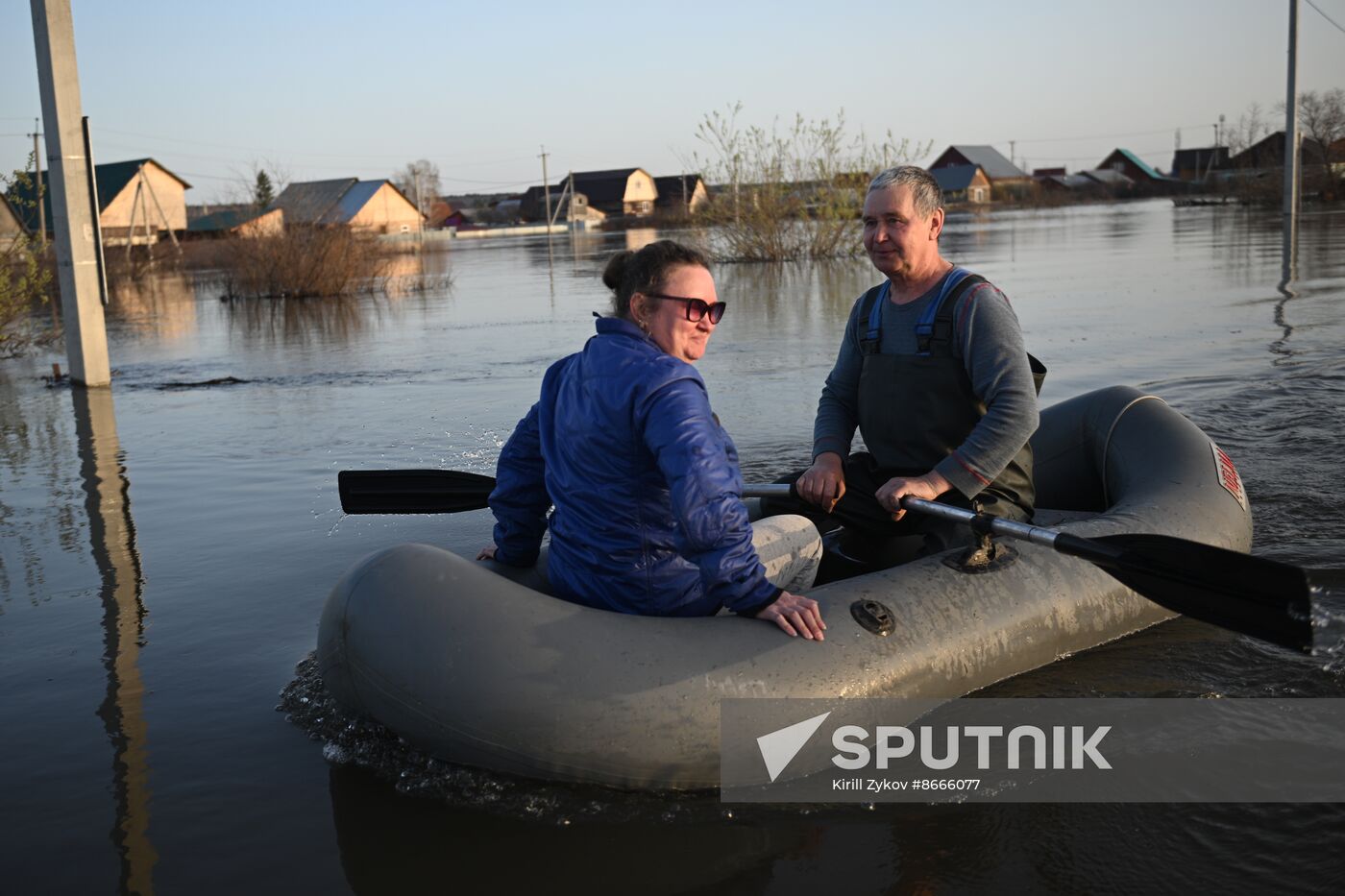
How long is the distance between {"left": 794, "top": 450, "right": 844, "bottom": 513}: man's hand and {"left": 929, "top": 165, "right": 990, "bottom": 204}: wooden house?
3427 inches

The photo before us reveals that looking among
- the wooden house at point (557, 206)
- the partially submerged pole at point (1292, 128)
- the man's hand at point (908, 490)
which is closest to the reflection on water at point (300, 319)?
the man's hand at point (908, 490)

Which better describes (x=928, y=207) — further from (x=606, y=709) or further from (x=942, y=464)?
(x=606, y=709)

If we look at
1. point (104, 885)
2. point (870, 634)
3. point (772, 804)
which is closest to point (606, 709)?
point (772, 804)

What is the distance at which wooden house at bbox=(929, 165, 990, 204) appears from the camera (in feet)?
297

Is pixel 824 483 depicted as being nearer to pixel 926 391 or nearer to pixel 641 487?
pixel 926 391

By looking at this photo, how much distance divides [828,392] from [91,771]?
3.01 metres

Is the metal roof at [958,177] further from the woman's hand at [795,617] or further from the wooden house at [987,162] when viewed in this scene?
the woman's hand at [795,617]

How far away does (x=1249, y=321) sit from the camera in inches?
537

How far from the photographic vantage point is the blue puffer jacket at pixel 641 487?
3361 mm

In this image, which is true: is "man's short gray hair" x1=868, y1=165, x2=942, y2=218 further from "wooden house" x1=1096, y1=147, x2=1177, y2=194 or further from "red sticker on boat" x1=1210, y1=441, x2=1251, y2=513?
"wooden house" x1=1096, y1=147, x2=1177, y2=194

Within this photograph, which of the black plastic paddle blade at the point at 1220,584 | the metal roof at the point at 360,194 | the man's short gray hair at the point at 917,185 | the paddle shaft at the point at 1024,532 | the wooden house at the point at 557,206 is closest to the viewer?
the black plastic paddle blade at the point at 1220,584

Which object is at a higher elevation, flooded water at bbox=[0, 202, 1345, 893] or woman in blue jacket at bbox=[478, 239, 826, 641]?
woman in blue jacket at bbox=[478, 239, 826, 641]

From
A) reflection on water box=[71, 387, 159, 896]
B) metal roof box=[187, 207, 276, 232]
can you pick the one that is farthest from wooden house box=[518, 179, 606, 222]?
reflection on water box=[71, 387, 159, 896]

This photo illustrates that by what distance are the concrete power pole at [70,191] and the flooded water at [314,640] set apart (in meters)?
0.52
